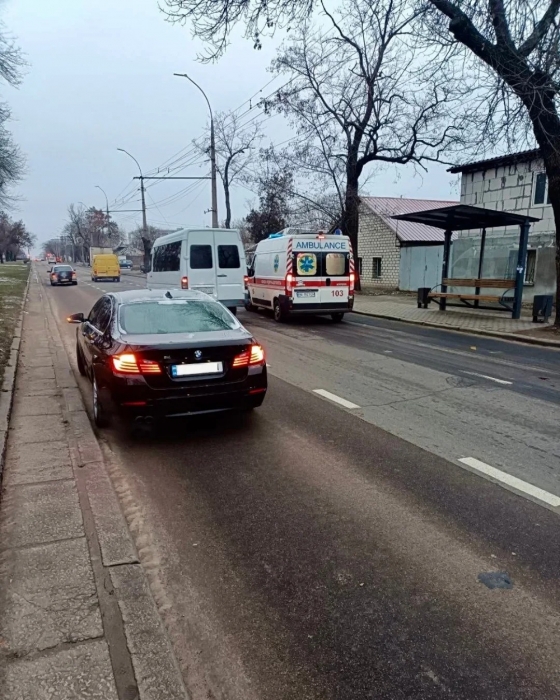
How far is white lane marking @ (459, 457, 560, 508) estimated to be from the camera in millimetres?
3830

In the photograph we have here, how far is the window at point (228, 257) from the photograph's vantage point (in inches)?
598

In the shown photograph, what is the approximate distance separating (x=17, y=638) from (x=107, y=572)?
60 centimetres

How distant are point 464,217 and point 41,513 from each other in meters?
15.8

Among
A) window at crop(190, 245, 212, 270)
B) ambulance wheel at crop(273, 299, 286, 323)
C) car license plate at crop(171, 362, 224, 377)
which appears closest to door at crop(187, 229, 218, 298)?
window at crop(190, 245, 212, 270)

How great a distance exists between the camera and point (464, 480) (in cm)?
416

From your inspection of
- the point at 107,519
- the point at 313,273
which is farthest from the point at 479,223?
the point at 107,519

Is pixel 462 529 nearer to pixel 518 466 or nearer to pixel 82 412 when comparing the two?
pixel 518 466

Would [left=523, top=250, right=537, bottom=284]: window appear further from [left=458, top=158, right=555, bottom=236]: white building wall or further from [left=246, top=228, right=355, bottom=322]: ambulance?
[left=246, top=228, right=355, bottom=322]: ambulance

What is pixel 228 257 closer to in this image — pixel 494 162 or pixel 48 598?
pixel 494 162

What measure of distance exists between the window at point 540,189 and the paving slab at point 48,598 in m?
20.6

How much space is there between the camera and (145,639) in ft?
8.03

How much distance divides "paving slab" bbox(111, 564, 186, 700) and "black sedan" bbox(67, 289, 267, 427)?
202 cm

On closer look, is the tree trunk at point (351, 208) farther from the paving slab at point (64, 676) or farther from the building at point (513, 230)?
the paving slab at point (64, 676)

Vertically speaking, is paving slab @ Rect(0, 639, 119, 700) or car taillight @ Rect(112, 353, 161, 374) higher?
car taillight @ Rect(112, 353, 161, 374)
